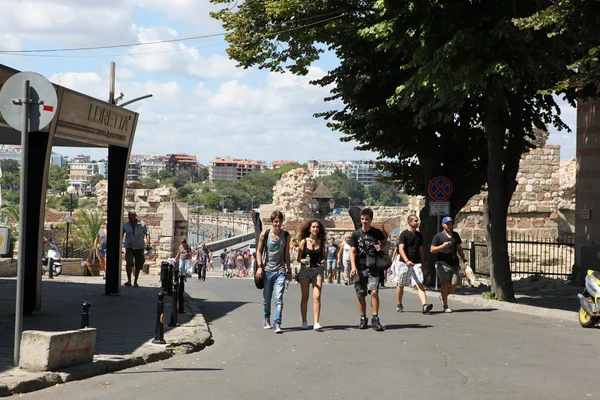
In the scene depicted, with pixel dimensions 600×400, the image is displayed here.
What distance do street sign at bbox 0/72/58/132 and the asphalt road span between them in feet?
7.93

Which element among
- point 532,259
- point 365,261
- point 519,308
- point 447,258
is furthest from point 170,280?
point 532,259

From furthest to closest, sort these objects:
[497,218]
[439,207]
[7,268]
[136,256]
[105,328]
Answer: [7,268]
[439,207]
[136,256]
[497,218]
[105,328]

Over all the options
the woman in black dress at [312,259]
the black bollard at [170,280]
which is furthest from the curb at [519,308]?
the black bollard at [170,280]

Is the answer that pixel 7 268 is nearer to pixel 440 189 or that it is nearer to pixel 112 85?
pixel 112 85

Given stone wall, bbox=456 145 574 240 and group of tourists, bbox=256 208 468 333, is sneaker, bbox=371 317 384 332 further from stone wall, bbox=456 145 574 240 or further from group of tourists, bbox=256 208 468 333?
stone wall, bbox=456 145 574 240

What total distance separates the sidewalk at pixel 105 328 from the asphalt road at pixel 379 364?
0.53 ft

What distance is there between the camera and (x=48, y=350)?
26.9 ft

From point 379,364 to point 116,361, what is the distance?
9.00 feet

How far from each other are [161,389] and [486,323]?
24.2ft

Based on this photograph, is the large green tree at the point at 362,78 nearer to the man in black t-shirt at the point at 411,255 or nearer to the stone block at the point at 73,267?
the man in black t-shirt at the point at 411,255

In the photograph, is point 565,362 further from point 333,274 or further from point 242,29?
point 333,274

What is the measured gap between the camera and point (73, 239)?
37.3 meters

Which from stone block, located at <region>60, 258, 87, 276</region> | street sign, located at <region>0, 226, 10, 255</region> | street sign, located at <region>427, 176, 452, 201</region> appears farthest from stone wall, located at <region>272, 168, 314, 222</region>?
street sign, located at <region>0, 226, 10, 255</region>

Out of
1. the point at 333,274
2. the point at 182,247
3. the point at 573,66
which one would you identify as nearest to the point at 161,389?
the point at 573,66
